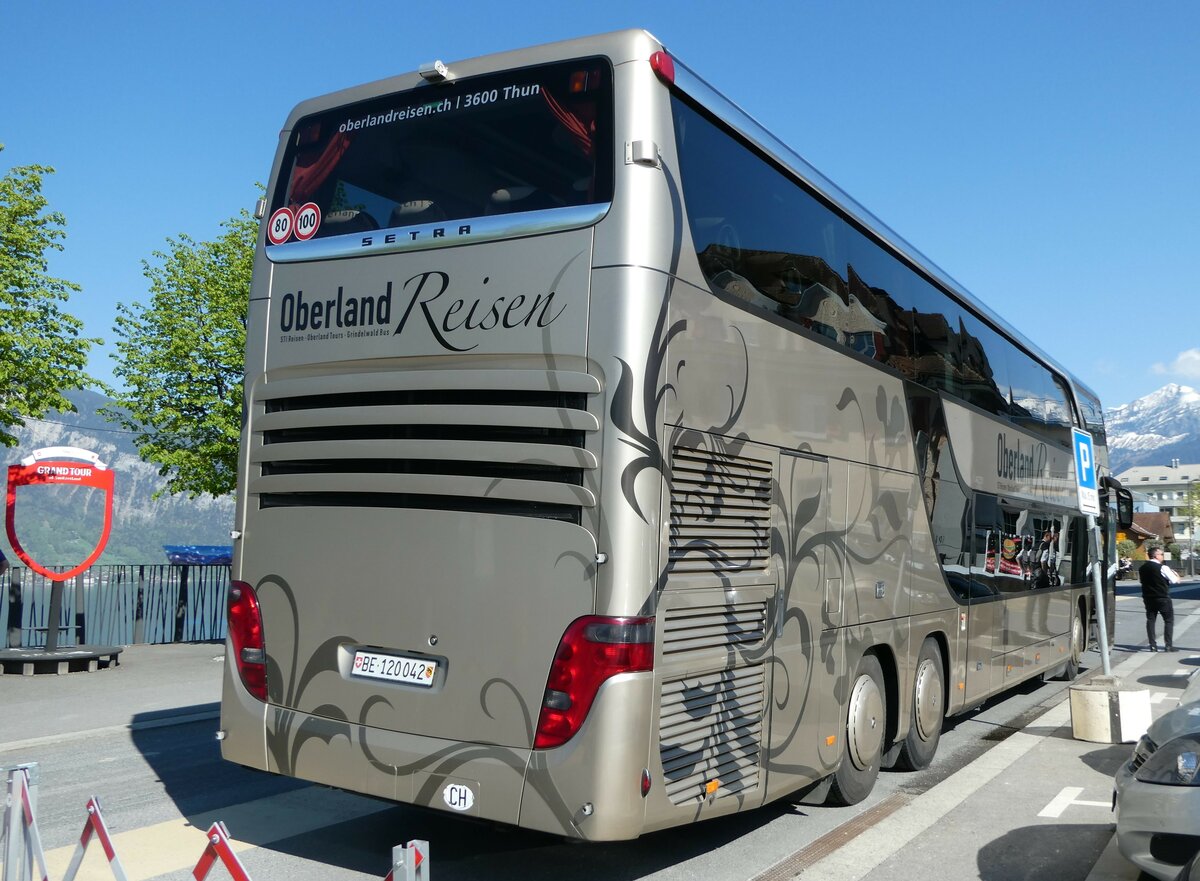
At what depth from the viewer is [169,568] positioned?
20.0m

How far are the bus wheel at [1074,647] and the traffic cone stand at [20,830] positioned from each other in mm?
14151

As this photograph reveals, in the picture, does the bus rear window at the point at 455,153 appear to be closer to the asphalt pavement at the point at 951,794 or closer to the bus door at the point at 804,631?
the bus door at the point at 804,631

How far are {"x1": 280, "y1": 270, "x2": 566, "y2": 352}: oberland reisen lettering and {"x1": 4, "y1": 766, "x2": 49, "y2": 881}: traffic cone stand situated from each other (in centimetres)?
264

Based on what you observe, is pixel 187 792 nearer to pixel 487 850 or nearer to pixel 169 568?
pixel 487 850

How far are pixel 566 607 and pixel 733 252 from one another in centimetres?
221

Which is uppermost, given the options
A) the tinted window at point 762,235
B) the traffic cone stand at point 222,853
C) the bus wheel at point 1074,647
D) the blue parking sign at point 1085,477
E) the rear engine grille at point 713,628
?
the tinted window at point 762,235

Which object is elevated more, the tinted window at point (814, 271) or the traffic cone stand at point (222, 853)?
the tinted window at point (814, 271)

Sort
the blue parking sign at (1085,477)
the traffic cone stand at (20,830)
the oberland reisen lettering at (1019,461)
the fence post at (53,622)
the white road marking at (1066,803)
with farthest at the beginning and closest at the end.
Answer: the fence post at (53,622), the blue parking sign at (1085,477), the oberland reisen lettering at (1019,461), the white road marking at (1066,803), the traffic cone stand at (20,830)

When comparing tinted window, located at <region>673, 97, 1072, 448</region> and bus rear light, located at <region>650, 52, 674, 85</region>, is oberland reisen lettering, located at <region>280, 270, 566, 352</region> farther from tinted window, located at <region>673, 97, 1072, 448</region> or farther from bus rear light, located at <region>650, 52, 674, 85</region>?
bus rear light, located at <region>650, 52, 674, 85</region>

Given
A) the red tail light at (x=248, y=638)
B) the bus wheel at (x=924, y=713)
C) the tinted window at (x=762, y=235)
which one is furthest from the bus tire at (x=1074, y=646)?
the red tail light at (x=248, y=638)

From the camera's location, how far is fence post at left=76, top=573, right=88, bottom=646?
1703 centimetres

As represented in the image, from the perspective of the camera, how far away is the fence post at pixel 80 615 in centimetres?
1703

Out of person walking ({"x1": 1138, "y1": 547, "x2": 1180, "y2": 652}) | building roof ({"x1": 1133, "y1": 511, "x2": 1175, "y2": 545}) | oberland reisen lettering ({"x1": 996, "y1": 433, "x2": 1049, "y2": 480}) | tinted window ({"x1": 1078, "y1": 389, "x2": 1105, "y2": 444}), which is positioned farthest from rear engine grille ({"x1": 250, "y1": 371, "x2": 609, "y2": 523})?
building roof ({"x1": 1133, "y1": 511, "x2": 1175, "y2": 545})

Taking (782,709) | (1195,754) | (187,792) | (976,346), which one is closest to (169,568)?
(187,792)
